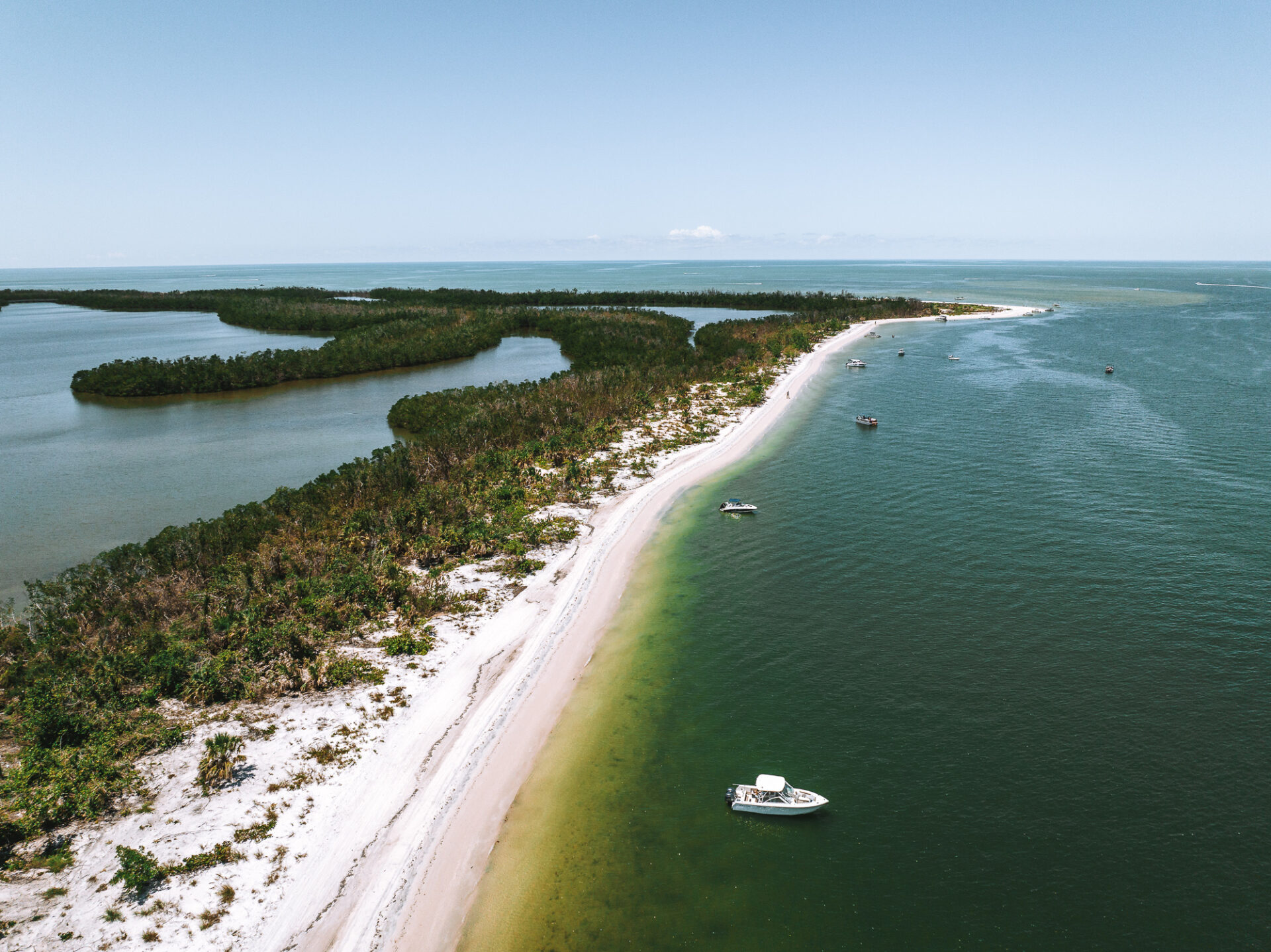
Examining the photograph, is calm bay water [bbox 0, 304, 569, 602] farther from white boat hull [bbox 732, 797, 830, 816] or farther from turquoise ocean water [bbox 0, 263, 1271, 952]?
white boat hull [bbox 732, 797, 830, 816]

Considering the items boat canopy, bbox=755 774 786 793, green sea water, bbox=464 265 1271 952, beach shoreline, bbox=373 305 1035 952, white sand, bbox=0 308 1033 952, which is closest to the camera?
white sand, bbox=0 308 1033 952

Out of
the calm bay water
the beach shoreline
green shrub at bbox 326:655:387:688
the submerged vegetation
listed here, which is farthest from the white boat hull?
the calm bay water

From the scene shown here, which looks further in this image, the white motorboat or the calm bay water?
the calm bay water

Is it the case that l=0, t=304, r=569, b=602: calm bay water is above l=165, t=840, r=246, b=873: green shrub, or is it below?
above

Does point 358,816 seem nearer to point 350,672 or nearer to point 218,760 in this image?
point 218,760

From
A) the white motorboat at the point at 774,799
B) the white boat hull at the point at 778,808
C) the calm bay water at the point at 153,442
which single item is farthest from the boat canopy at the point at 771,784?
the calm bay water at the point at 153,442

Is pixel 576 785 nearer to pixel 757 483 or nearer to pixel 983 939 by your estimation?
pixel 983 939

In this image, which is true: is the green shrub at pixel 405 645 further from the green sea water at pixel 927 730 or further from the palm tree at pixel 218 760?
the green sea water at pixel 927 730
